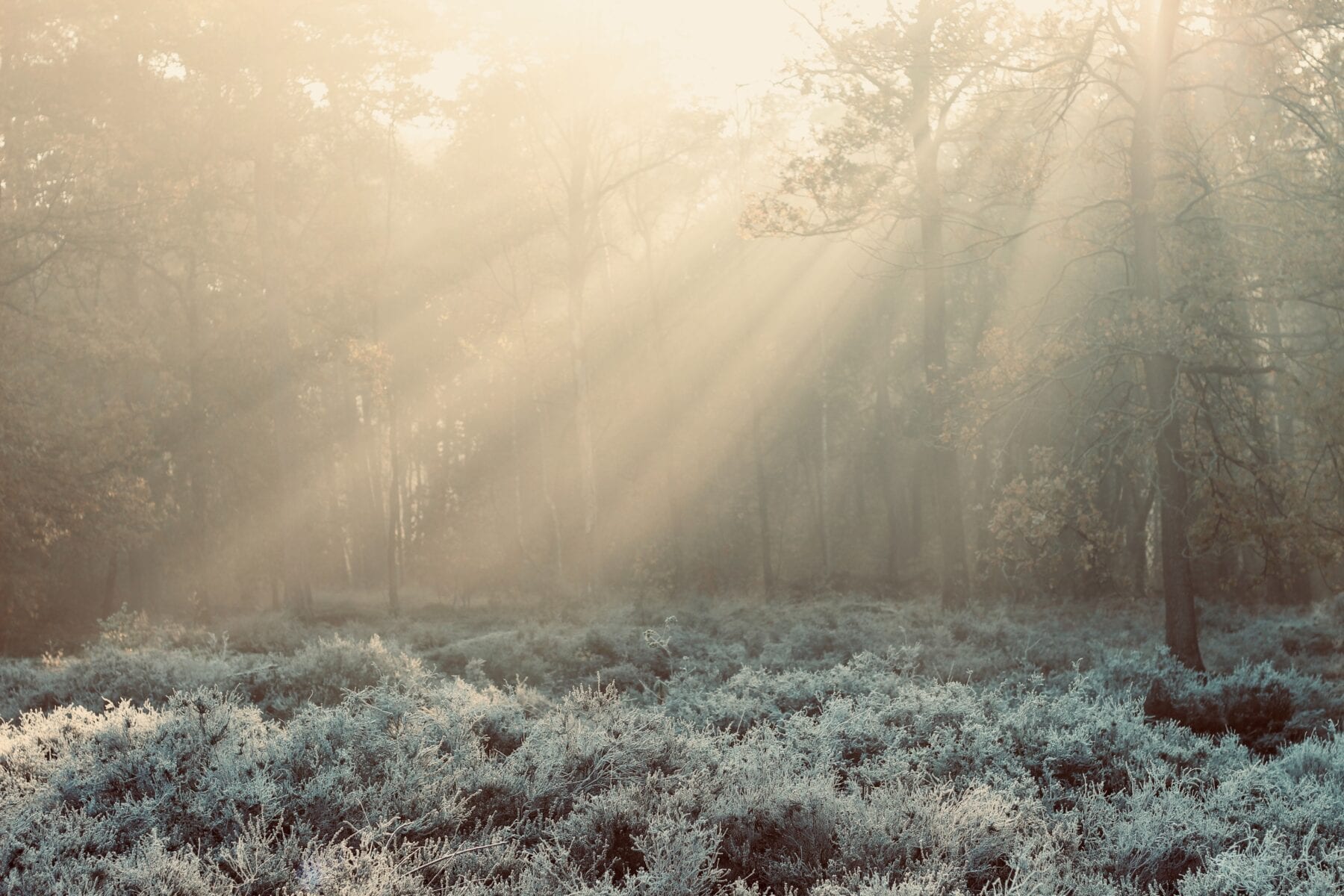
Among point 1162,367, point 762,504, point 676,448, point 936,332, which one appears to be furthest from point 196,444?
point 1162,367

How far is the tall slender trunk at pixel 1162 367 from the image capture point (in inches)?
530

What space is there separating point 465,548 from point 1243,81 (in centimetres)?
2116

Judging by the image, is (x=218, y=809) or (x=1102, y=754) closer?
(x=218, y=809)

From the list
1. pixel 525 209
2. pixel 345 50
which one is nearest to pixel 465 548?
pixel 525 209

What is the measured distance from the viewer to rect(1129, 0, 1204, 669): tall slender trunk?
530 inches

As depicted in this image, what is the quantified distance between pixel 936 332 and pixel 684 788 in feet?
47.7

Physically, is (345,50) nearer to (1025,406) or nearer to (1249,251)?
(1025,406)

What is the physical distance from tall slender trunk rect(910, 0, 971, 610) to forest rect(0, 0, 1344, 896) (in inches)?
5.0

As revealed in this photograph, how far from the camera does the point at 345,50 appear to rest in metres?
22.0

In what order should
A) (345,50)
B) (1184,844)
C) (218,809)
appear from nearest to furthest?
(1184,844) < (218,809) < (345,50)

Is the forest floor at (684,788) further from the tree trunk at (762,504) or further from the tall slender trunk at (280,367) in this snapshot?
the tree trunk at (762,504)

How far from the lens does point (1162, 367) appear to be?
13.7 metres

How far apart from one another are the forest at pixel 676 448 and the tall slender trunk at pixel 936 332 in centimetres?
13

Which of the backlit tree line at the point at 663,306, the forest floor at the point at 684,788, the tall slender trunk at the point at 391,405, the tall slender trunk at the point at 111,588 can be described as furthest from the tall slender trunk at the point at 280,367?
the forest floor at the point at 684,788
